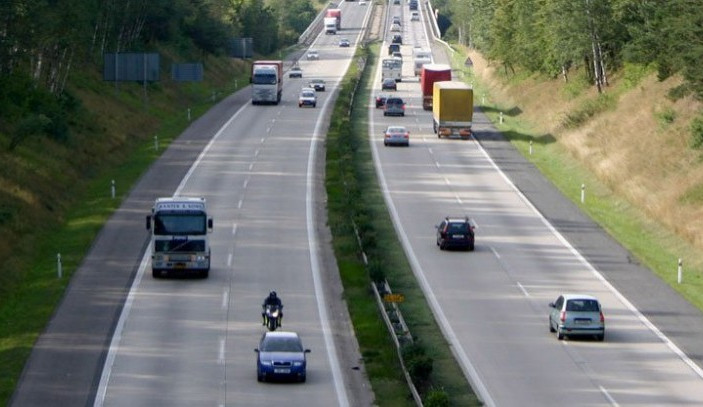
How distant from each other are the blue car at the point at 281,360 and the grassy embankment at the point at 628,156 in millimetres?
15643

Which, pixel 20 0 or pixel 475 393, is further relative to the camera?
pixel 20 0

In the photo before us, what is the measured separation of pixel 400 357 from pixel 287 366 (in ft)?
10.1

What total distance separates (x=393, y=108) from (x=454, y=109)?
50.6 ft

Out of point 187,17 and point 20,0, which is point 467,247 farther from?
point 187,17

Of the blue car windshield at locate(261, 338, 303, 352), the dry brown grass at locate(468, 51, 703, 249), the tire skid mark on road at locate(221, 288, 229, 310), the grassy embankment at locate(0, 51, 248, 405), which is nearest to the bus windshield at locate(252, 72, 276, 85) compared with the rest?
the grassy embankment at locate(0, 51, 248, 405)

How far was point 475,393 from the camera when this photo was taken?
113 feet

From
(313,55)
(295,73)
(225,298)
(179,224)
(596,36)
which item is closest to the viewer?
(225,298)

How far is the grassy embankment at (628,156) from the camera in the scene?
5512cm

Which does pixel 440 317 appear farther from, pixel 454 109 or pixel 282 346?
pixel 454 109

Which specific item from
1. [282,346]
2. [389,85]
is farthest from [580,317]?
[389,85]

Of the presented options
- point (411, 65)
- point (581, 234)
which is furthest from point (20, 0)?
point (411, 65)

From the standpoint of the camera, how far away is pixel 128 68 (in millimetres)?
92688

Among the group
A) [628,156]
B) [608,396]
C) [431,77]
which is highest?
[431,77]

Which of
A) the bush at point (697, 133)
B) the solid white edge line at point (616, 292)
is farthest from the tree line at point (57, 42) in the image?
the bush at point (697, 133)
